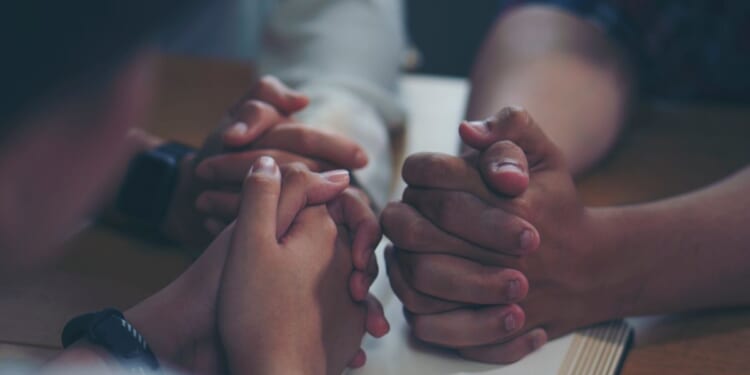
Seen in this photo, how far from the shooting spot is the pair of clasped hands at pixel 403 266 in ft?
2.18

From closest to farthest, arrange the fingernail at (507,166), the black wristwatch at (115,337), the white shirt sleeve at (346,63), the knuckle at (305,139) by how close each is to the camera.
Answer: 1. the black wristwatch at (115,337)
2. the fingernail at (507,166)
3. the knuckle at (305,139)
4. the white shirt sleeve at (346,63)

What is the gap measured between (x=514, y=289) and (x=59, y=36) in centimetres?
48

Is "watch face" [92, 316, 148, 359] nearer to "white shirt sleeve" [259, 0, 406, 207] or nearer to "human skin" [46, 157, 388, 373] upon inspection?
"human skin" [46, 157, 388, 373]

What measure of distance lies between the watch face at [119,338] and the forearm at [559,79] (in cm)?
51

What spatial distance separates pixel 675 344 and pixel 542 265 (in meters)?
0.14

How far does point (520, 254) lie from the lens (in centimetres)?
72

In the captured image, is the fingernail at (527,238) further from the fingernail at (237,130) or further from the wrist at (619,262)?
the fingernail at (237,130)

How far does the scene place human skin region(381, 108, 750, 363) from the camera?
0.72 m

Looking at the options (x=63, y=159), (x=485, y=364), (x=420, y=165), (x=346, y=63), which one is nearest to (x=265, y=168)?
(x=420, y=165)

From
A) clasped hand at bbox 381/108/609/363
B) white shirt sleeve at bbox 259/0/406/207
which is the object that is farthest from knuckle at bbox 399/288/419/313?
white shirt sleeve at bbox 259/0/406/207

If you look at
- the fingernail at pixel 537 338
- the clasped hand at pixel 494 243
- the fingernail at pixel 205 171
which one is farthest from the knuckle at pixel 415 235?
the fingernail at pixel 205 171

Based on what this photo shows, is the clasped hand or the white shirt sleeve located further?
the white shirt sleeve

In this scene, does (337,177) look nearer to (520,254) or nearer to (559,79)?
(520,254)

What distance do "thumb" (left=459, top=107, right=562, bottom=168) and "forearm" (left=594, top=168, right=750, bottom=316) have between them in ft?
0.30
